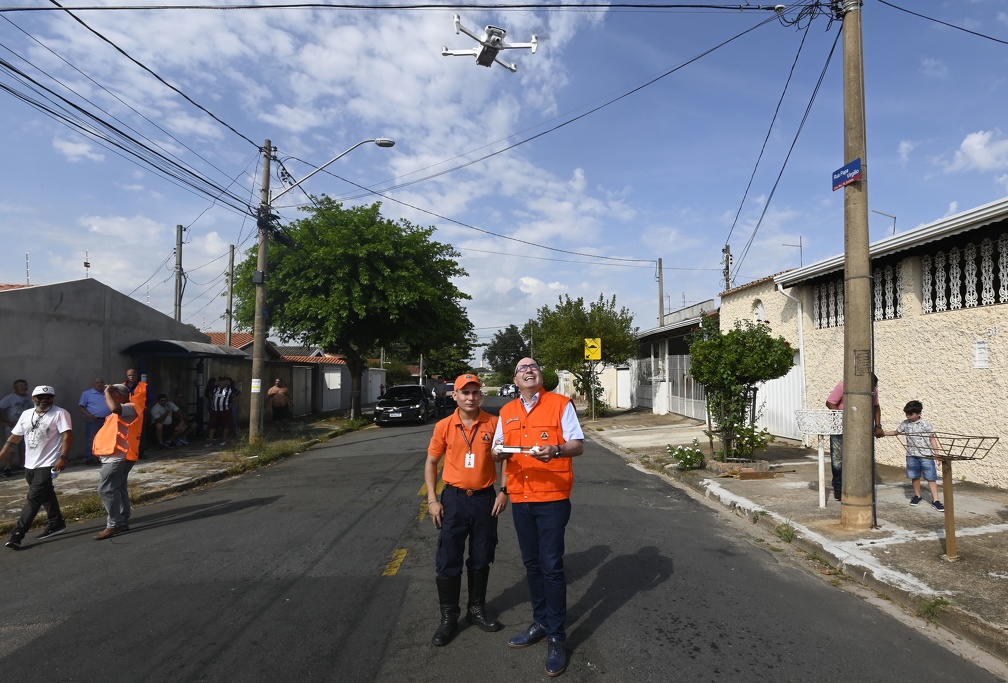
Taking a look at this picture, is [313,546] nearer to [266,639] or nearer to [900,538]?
[266,639]

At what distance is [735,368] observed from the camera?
10867mm

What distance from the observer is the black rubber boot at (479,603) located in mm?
4398

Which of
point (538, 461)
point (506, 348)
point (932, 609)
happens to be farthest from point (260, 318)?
point (506, 348)

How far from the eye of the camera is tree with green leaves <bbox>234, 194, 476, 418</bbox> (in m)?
22.0

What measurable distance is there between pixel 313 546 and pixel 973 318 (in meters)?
9.21

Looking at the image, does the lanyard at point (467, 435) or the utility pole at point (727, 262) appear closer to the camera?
the lanyard at point (467, 435)

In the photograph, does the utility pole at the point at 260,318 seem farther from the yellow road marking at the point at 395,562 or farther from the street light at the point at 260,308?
the yellow road marking at the point at 395,562

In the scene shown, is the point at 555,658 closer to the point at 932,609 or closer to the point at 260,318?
the point at 932,609

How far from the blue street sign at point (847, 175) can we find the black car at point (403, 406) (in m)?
17.5

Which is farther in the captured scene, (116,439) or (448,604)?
(116,439)

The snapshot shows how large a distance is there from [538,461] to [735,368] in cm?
775

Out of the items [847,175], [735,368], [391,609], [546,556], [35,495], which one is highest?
[847,175]

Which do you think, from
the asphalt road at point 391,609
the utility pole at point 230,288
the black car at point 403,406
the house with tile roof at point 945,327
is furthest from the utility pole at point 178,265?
the house with tile roof at point 945,327

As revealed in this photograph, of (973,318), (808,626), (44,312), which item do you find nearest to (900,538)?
(808,626)
